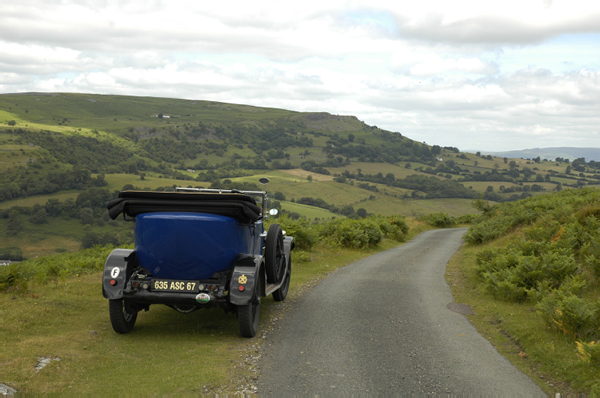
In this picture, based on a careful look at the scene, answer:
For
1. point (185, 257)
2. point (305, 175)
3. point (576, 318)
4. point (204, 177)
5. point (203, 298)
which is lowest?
point (204, 177)

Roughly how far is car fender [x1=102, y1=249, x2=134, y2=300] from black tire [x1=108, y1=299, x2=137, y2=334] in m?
0.14

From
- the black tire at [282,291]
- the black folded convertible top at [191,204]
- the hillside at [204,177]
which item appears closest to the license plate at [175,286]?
the black folded convertible top at [191,204]

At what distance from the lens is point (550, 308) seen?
7871mm

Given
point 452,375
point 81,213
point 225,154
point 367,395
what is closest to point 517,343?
point 452,375

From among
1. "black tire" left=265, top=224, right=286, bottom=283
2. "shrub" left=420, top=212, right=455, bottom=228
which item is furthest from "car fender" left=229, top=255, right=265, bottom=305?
"shrub" left=420, top=212, right=455, bottom=228

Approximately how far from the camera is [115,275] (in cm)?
762

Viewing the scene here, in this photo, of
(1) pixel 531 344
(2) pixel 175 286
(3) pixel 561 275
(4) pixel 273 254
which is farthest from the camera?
(3) pixel 561 275

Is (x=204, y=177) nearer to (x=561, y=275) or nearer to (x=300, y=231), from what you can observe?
(x=300, y=231)

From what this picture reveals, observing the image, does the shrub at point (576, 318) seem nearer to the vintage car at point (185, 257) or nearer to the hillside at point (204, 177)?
the vintage car at point (185, 257)

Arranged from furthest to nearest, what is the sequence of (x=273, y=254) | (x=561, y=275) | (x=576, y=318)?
(x=561, y=275) < (x=273, y=254) < (x=576, y=318)

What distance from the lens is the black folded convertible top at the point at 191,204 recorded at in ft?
24.3

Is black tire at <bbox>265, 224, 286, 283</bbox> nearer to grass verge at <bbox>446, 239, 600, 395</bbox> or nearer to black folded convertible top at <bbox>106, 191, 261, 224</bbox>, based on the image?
black folded convertible top at <bbox>106, 191, 261, 224</bbox>

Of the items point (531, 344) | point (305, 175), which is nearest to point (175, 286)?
point (531, 344)

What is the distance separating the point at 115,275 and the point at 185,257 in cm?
127
